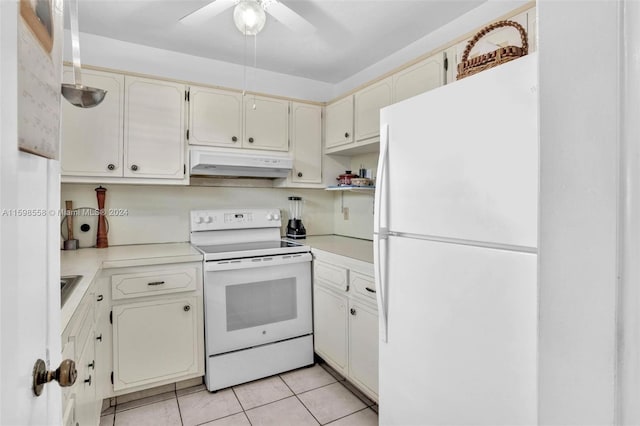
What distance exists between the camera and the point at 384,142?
1502 millimetres

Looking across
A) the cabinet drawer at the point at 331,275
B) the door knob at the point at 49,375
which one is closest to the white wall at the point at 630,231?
the door knob at the point at 49,375

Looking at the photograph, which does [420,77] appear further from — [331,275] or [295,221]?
[295,221]

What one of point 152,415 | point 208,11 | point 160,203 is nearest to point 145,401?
point 152,415

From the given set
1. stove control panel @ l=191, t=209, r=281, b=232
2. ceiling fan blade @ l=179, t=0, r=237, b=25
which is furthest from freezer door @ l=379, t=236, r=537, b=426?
stove control panel @ l=191, t=209, r=281, b=232

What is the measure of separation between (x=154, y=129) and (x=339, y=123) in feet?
4.73

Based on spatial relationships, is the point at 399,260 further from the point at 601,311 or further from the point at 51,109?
the point at 51,109

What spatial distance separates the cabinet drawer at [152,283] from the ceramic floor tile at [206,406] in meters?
0.71

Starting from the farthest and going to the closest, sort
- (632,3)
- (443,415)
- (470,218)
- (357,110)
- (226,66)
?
(226,66)
(357,110)
(443,415)
(470,218)
(632,3)

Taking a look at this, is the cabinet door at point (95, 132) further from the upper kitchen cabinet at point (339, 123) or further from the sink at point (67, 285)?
the upper kitchen cabinet at point (339, 123)

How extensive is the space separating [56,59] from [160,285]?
1795 mm

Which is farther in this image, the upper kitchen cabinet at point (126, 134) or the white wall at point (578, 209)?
the upper kitchen cabinet at point (126, 134)

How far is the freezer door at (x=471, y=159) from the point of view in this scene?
3.19 ft

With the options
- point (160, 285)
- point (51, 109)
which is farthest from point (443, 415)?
point (160, 285)

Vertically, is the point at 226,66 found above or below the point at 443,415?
above
